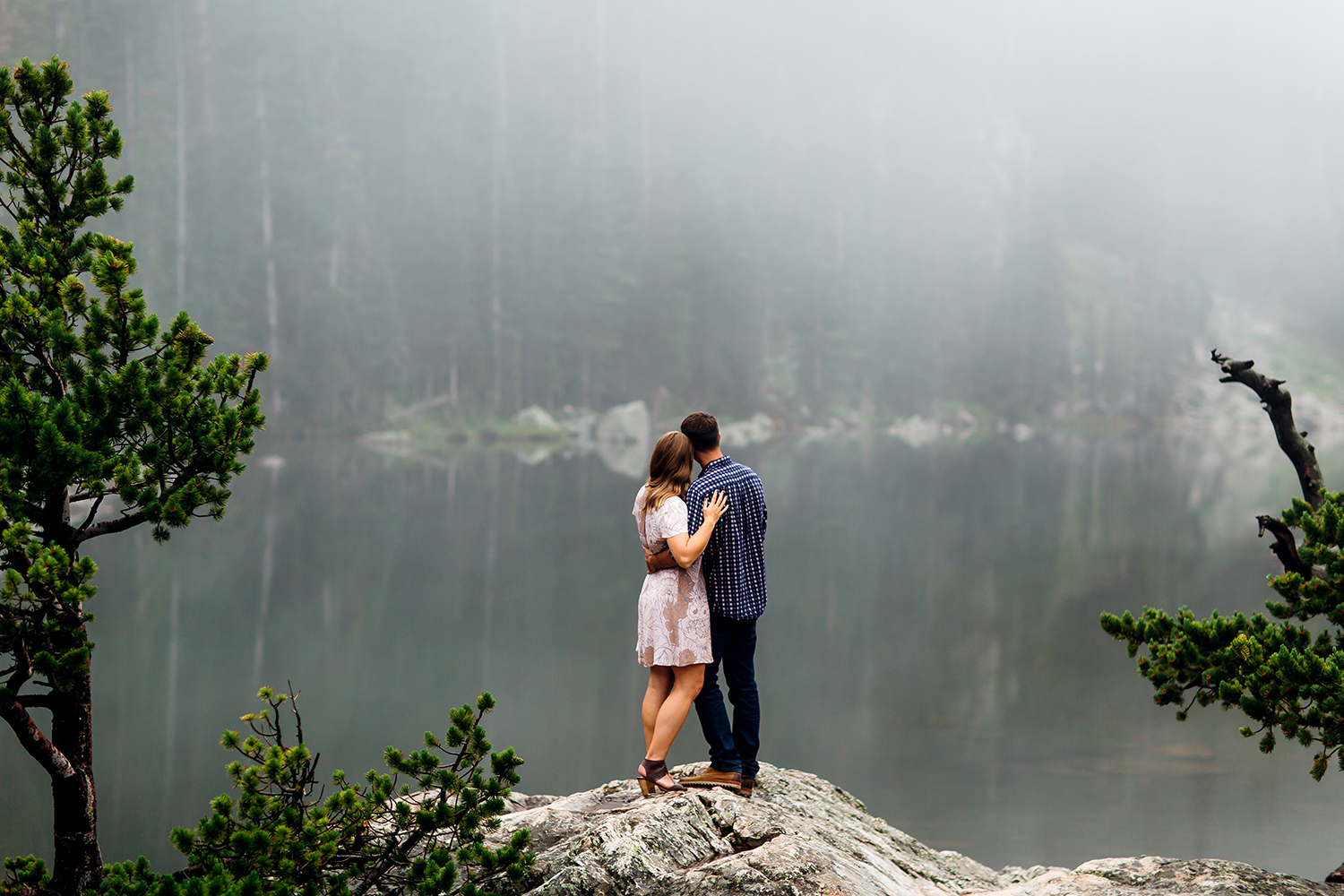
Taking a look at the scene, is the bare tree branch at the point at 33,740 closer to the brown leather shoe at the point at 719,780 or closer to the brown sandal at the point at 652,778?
the brown sandal at the point at 652,778

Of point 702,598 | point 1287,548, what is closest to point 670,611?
point 702,598

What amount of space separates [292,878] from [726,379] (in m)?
59.9

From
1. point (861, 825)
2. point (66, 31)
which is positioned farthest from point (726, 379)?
point (861, 825)

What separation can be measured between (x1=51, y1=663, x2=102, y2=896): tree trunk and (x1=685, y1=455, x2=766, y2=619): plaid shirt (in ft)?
8.41

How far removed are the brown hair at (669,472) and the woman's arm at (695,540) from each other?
162 mm

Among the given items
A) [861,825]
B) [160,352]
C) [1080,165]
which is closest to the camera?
[160,352]

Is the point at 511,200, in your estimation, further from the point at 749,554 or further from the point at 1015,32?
the point at 1015,32

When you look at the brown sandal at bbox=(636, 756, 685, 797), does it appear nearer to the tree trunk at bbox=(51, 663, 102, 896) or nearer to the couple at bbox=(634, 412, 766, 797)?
the couple at bbox=(634, 412, 766, 797)

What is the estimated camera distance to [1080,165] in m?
98.1

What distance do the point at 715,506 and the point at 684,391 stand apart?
57.9 meters

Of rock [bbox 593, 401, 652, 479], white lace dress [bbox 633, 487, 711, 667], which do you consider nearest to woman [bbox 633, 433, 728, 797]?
white lace dress [bbox 633, 487, 711, 667]

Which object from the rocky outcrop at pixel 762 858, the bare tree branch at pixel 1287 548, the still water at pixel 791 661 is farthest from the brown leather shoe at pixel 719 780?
the still water at pixel 791 661

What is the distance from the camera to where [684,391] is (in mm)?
62156

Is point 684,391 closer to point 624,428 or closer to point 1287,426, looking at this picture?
point 624,428
